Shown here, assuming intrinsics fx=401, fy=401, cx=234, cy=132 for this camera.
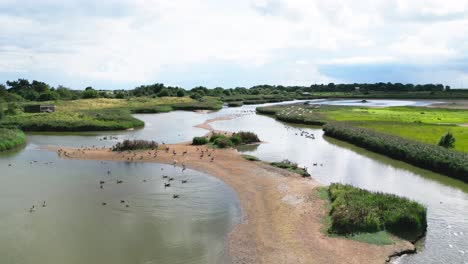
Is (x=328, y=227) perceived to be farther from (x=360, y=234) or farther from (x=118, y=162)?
(x=118, y=162)

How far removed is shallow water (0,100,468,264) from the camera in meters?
17.5

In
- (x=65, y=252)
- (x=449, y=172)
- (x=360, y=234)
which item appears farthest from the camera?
(x=449, y=172)

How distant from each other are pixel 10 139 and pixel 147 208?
94.6 feet

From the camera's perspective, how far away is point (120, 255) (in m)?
17.1

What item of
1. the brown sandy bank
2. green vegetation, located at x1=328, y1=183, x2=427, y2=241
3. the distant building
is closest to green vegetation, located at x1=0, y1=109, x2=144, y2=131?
the distant building

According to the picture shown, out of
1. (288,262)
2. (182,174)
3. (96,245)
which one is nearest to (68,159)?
(182,174)

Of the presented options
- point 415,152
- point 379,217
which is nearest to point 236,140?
point 415,152

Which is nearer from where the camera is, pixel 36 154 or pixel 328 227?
pixel 328 227

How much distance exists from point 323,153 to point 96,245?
27146mm

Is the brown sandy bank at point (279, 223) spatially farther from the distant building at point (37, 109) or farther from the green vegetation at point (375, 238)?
the distant building at point (37, 109)

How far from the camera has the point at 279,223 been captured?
66.5 feet

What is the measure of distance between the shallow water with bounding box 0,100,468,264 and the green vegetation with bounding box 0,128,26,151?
246cm

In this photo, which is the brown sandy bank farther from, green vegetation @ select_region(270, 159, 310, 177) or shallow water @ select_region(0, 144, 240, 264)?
shallow water @ select_region(0, 144, 240, 264)

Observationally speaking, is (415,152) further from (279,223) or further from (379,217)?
(279,223)
